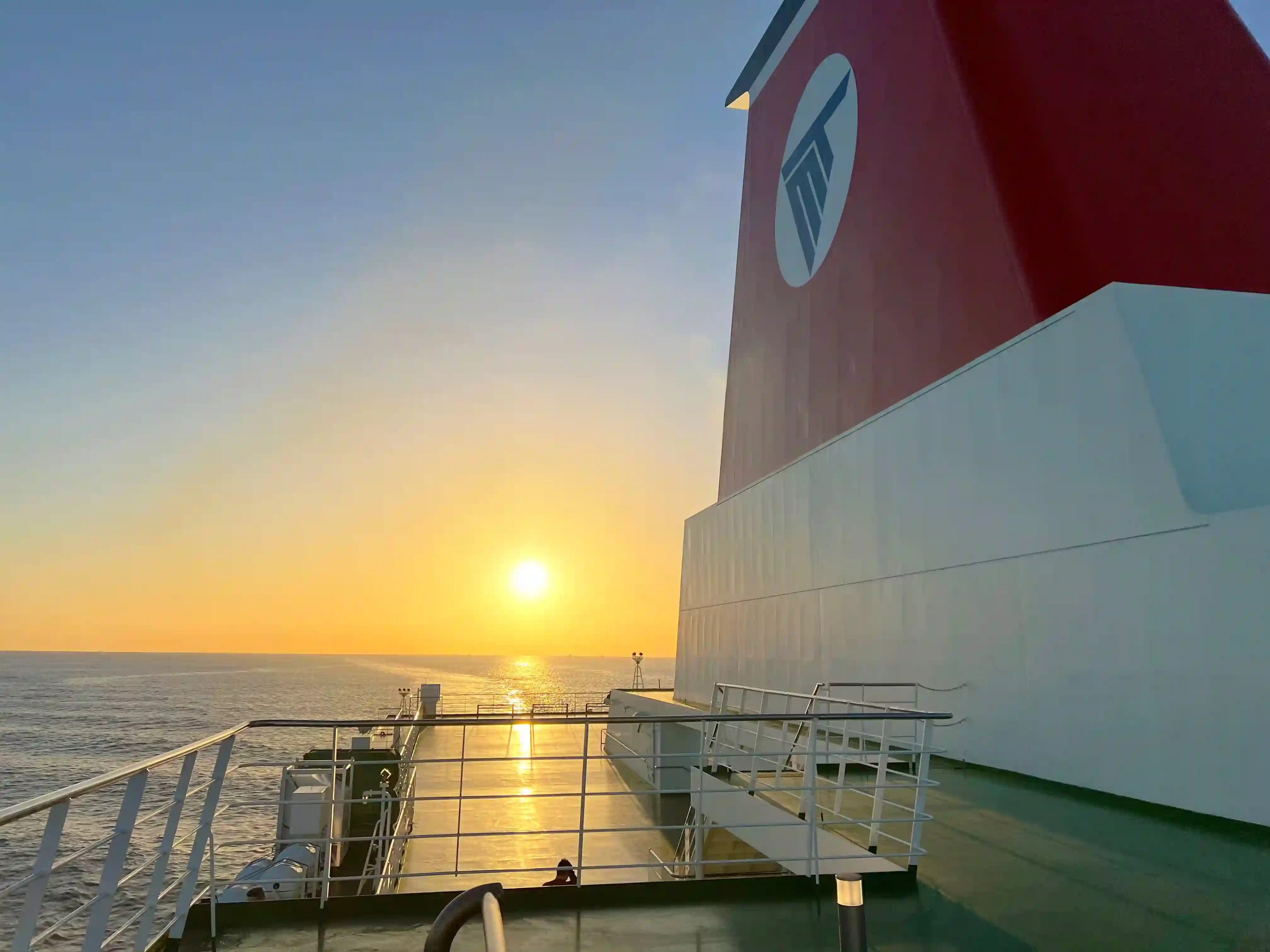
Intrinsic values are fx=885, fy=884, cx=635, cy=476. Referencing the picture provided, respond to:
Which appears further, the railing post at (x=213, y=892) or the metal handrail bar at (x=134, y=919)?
the railing post at (x=213, y=892)

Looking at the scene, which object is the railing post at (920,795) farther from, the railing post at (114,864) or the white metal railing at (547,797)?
the railing post at (114,864)

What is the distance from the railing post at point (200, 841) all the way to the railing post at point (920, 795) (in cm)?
288

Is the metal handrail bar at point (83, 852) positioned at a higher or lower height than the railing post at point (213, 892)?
higher

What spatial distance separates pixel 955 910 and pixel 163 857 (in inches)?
118

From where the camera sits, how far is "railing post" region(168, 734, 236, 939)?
3127 mm

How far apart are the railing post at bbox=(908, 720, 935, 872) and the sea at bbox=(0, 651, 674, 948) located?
11.2 ft

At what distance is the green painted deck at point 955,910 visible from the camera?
318 cm

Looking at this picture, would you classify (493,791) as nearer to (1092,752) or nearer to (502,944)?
(1092,752)

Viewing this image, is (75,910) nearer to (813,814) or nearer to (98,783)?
(98,783)

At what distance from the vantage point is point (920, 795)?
13.4ft

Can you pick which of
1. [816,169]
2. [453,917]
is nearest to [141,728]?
[816,169]

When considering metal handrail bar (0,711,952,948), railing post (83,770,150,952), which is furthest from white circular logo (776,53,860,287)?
railing post (83,770,150,952)

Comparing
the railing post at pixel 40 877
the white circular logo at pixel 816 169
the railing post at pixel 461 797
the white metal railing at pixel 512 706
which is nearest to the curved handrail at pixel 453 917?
the railing post at pixel 40 877

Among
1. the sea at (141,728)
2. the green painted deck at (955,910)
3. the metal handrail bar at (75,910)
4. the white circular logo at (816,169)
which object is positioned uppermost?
the white circular logo at (816,169)
